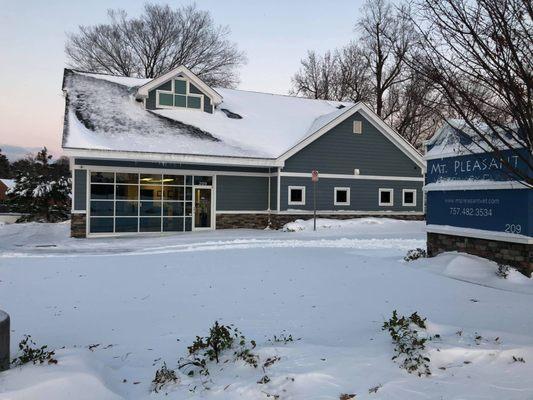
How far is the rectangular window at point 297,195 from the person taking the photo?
22.2m

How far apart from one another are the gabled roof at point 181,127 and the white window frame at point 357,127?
548 millimetres

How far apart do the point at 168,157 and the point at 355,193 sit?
387 inches

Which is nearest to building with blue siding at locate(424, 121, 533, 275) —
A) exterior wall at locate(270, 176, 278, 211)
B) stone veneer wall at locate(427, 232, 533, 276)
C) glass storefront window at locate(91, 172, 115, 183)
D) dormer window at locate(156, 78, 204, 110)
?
stone veneer wall at locate(427, 232, 533, 276)

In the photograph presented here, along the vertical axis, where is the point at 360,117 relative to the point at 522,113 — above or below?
above

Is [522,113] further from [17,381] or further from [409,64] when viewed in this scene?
[17,381]

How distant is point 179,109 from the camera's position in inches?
901

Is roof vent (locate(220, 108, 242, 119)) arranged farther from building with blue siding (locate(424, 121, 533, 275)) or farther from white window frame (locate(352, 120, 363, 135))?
building with blue siding (locate(424, 121, 533, 275))

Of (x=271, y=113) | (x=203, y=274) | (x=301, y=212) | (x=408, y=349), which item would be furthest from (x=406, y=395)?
(x=271, y=113)

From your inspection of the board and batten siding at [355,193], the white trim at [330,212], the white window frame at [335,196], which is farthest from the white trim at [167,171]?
the white window frame at [335,196]

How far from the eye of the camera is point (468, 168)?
10891 mm

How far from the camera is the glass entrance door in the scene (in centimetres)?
2131

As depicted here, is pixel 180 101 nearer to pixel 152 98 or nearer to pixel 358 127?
pixel 152 98

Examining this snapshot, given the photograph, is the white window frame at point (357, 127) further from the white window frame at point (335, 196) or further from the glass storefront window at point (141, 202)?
the glass storefront window at point (141, 202)

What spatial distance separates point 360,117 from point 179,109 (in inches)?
361
